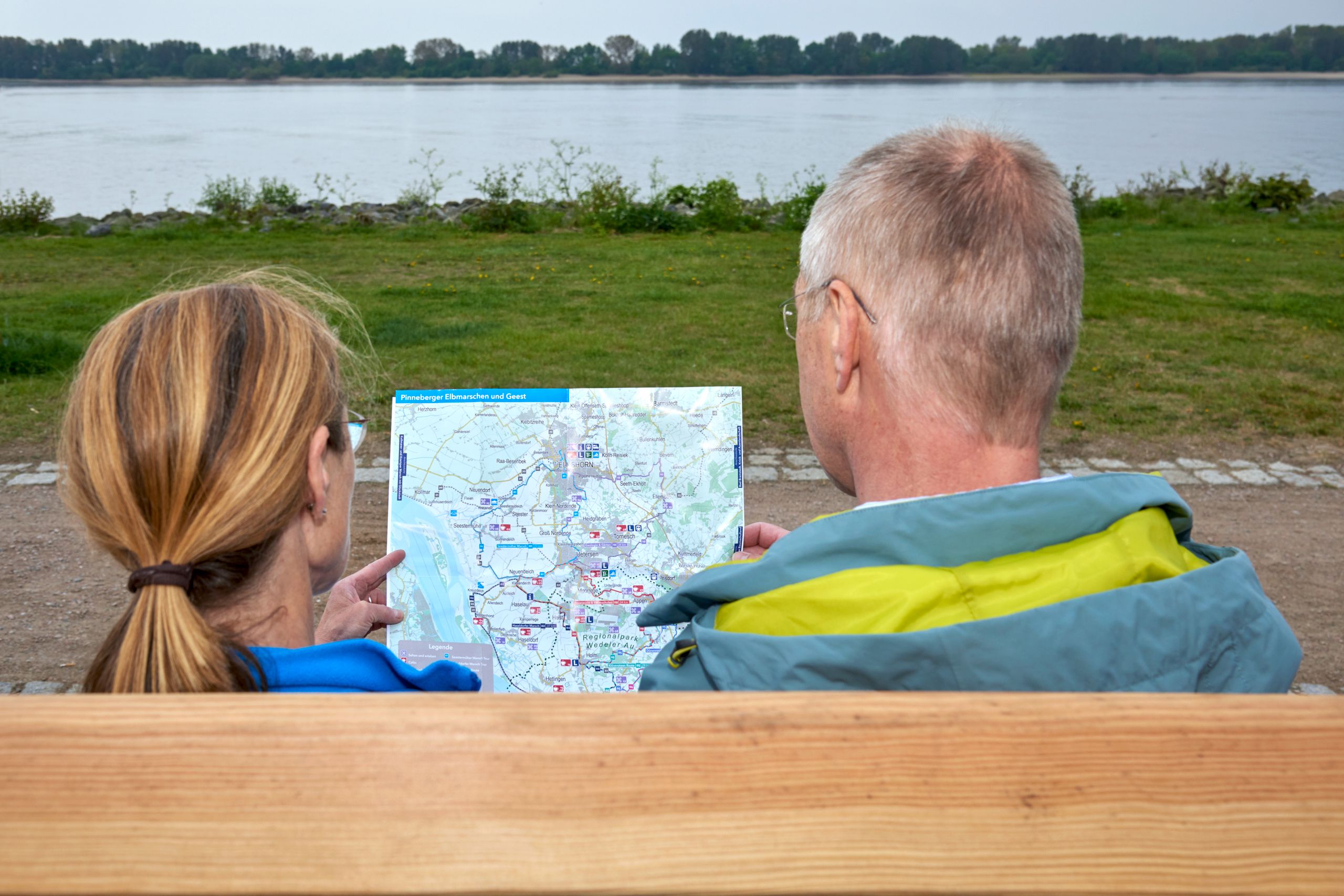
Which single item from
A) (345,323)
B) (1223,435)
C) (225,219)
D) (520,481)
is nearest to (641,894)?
(520,481)

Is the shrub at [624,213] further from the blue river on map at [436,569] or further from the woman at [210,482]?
the woman at [210,482]

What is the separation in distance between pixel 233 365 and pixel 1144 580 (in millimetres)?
1235

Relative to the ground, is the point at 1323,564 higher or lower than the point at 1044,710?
lower

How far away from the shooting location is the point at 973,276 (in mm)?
1529

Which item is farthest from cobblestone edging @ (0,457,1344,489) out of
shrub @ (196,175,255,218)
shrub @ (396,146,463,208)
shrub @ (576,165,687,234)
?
shrub @ (396,146,463,208)

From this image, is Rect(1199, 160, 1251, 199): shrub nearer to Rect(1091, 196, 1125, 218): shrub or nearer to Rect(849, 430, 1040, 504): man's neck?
Rect(1091, 196, 1125, 218): shrub

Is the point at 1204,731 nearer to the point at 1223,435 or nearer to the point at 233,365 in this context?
the point at 233,365

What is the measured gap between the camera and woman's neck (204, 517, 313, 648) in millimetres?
1486

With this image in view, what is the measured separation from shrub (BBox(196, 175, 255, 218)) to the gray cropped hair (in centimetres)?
1480

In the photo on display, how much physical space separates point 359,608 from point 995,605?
4.66 feet

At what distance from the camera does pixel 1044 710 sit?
100 cm

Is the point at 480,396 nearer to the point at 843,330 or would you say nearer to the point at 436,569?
the point at 436,569

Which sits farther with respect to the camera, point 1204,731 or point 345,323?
point 345,323

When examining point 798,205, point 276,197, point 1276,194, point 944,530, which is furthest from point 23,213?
point 1276,194
